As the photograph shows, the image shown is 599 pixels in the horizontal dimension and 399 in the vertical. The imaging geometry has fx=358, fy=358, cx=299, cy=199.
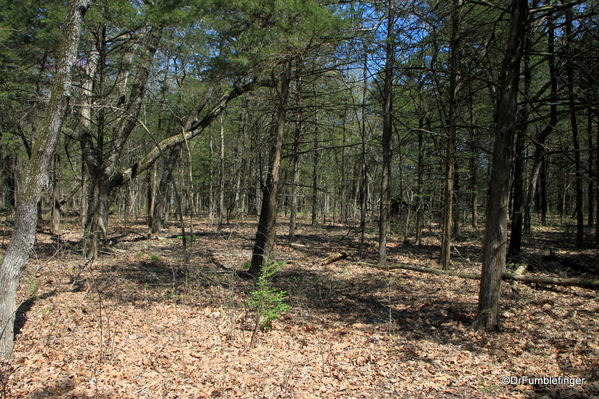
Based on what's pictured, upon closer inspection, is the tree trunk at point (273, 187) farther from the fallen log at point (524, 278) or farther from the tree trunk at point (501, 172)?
the tree trunk at point (501, 172)

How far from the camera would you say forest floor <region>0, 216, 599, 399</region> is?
164 inches

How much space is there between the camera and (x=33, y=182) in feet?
15.4

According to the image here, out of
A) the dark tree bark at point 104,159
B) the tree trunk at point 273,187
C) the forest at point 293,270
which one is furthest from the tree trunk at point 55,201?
the tree trunk at point 273,187

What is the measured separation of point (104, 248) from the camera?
10531 millimetres

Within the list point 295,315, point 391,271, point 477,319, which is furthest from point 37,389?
point 391,271

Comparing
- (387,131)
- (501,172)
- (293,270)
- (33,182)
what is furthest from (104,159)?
(501,172)

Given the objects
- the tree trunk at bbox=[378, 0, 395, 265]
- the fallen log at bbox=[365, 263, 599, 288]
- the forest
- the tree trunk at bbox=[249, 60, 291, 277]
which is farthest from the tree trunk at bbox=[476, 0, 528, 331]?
the tree trunk at bbox=[378, 0, 395, 265]

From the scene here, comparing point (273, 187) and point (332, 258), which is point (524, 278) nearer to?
point (332, 258)

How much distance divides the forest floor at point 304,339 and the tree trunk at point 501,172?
2.02 feet

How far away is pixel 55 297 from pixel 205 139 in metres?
16.3

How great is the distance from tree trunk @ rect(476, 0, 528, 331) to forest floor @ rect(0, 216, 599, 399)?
0.62 metres

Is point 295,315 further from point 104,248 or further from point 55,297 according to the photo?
point 104,248

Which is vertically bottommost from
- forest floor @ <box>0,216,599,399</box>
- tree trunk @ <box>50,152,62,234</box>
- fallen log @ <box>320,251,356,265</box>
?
forest floor @ <box>0,216,599,399</box>

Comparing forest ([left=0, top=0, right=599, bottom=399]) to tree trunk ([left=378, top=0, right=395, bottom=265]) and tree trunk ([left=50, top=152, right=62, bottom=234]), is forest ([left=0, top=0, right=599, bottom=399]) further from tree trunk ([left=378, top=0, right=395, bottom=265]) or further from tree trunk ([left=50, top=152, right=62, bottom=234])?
tree trunk ([left=50, top=152, right=62, bottom=234])
